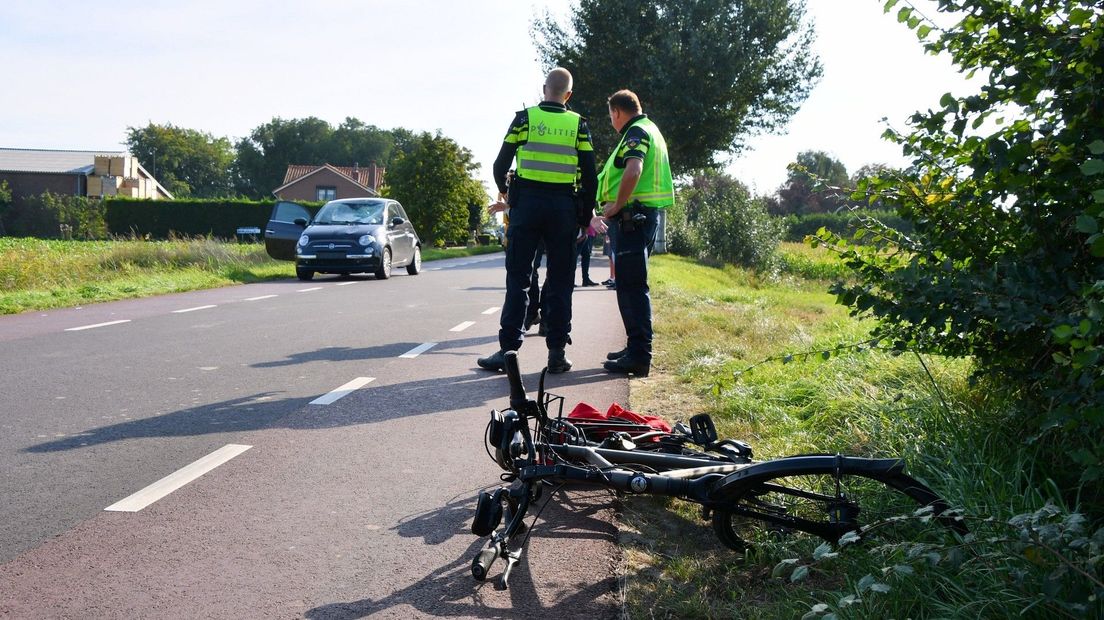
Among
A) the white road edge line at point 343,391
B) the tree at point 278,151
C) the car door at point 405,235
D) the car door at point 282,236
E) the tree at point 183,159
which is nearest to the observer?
the white road edge line at point 343,391

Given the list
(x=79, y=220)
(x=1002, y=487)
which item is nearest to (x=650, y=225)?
(x=1002, y=487)

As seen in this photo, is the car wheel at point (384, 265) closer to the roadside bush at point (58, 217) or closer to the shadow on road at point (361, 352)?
the shadow on road at point (361, 352)

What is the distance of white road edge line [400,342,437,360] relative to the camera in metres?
8.43

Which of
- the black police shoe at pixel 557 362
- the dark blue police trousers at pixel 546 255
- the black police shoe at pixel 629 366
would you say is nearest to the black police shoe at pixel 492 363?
the dark blue police trousers at pixel 546 255

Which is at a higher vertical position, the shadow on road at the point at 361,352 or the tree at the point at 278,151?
the tree at the point at 278,151

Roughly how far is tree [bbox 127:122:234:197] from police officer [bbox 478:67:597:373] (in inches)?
5172

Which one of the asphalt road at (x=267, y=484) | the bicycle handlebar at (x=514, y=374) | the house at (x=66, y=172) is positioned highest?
the house at (x=66, y=172)

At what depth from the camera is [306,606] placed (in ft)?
9.66

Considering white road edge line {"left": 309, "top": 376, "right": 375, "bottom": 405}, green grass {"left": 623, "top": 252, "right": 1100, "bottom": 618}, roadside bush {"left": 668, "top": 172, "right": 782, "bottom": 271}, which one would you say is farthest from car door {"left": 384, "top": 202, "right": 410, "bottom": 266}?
green grass {"left": 623, "top": 252, "right": 1100, "bottom": 618}

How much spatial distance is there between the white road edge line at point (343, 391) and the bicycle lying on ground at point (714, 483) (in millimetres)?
2699

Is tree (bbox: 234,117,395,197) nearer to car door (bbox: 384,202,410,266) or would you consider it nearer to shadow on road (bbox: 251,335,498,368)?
car door (bbox: 384,202,410,266)

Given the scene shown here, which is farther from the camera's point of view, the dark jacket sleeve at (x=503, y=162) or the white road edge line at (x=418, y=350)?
the white road edge line at (x=418, y=350)

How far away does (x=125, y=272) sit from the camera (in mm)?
18344

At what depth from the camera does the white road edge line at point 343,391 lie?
20.5 feet
